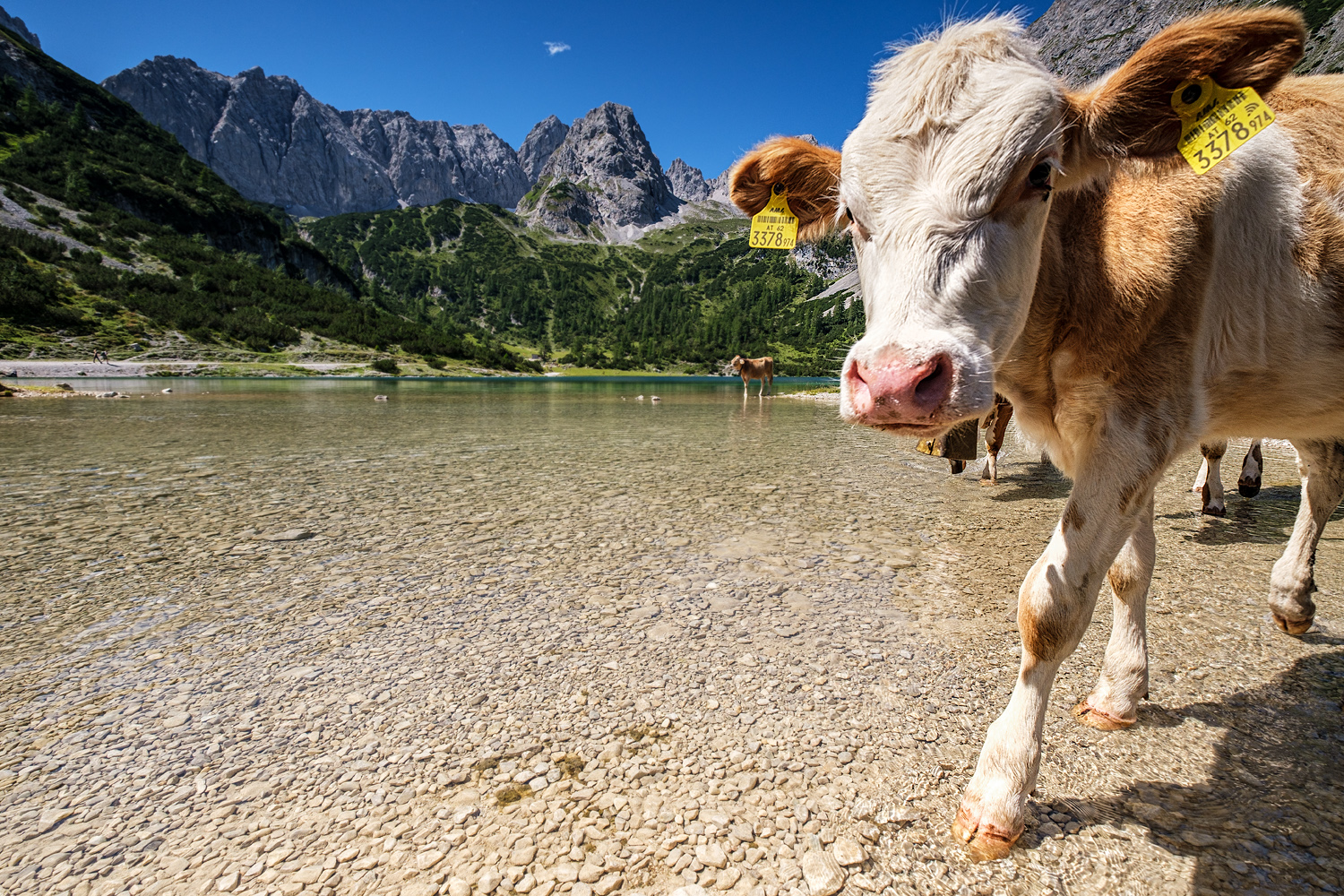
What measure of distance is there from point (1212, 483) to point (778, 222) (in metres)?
6.18

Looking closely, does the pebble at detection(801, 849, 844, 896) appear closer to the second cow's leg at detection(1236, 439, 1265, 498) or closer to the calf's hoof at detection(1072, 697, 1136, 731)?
the calf's hoof at detection(1072, 697, 1136, 731)

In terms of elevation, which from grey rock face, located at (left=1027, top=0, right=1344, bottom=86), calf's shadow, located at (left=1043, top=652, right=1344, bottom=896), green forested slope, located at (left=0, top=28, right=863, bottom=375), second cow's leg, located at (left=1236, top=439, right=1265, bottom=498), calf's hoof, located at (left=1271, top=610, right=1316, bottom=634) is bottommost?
calf's shadow, located at (left=1043, top=652, right=1344, bottom=896)

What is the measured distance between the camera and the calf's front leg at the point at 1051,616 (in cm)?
219

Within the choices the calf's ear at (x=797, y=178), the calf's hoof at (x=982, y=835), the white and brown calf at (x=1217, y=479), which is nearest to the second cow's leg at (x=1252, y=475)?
the white and brown calf at (x=1217, y=479)

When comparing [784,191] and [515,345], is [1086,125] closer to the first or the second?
[784,191]

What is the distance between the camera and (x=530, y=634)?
368 cm

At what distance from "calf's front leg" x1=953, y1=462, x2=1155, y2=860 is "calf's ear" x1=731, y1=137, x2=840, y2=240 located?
1919 mm

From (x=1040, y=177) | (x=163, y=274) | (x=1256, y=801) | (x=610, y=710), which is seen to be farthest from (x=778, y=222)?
(x=163, y=274)

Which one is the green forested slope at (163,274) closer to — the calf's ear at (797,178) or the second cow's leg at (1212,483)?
the second cow's leg at (1212,483)

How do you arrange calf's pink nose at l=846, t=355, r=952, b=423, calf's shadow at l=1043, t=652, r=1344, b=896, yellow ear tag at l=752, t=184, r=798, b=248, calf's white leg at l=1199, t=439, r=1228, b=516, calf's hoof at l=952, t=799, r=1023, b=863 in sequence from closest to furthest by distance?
calf's pink nose at l=846, t=355, r=952, b=423, calf's shadow at l=1043, t=652, r=1344, b=896, calf's hoof at l=952, t=799, r=1023, b=863, yellow ear tag at l=752, t=184, r=798, b=248, calf's white leg at l=1199, t=439, r=1228, b=516

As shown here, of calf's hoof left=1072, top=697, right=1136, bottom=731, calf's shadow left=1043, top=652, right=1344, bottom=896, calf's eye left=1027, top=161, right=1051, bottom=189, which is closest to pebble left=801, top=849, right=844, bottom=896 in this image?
calf's shadow left=1043, top=652, right=1344, bottom=896

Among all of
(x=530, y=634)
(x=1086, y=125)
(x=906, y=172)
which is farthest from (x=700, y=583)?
(x=1086, y=125)

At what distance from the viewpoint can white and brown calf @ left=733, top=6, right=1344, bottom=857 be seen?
6.82 ft

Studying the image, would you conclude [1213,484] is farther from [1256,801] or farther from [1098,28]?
[1098,28]
